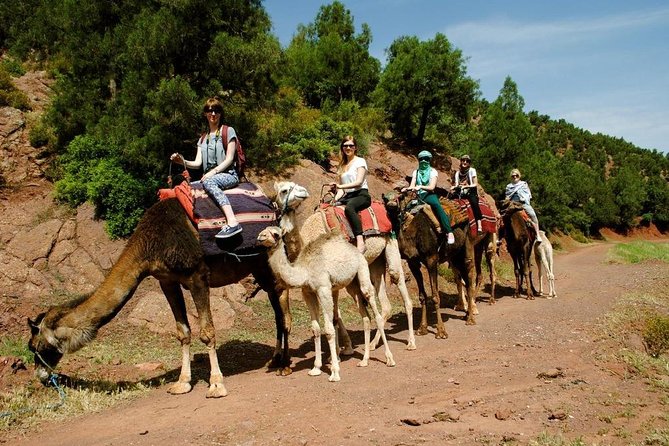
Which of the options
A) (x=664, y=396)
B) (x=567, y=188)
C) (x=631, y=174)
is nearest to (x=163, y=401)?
(x=664, y=396)

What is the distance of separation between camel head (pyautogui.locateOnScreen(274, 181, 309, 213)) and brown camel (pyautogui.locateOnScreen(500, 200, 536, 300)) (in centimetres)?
825

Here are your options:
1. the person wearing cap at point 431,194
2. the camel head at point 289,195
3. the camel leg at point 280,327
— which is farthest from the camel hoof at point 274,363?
Answer: the person wearing cap at point 431,194

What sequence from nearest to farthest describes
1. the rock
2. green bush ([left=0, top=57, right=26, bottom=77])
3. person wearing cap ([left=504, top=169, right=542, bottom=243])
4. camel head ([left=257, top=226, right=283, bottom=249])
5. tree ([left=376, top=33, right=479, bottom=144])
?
1. the rock
2. camel head ([left=257, top=226, right=283, bottom=249])
3. person wearing cap ([left=504, top=169, right=542, bottom=243])
4. green bush ([left=0, top=57, right=26, bottom=77])
5. tree ([left=376, top=33, right=479, bottom=144])

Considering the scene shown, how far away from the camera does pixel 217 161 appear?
6.91m

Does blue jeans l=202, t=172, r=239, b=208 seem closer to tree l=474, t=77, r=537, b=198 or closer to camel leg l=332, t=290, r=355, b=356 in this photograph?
camel leg l=332, t=290, r=355, b=356

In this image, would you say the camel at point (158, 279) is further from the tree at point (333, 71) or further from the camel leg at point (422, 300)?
the tree at point (333, 71)

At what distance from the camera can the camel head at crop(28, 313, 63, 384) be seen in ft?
18.5

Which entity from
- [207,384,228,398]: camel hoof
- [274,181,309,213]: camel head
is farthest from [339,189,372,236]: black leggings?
[207,384,228,398]: camel hoof

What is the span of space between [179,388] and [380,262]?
3.85m

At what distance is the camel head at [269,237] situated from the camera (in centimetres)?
616

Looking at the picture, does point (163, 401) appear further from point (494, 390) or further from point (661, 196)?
point (661, 196)

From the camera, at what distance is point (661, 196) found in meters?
54.7

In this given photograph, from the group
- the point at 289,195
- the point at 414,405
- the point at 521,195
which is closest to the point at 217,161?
the point at 289,195

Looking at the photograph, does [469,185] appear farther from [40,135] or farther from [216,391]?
[40,135]
